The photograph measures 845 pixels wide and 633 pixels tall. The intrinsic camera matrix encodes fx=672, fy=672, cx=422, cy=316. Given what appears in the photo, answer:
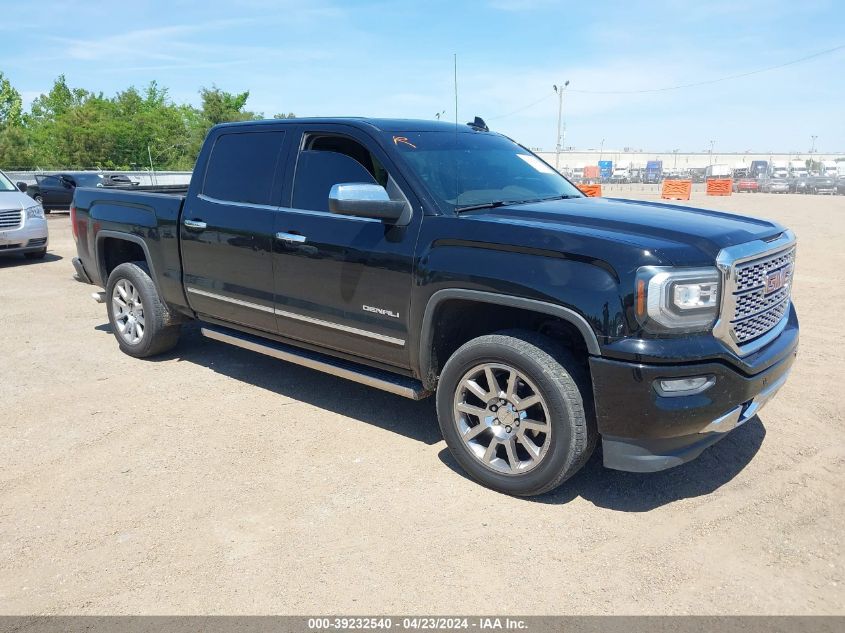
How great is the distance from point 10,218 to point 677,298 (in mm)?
11717

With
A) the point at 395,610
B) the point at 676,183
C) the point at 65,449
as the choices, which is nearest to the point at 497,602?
the point at 395,610

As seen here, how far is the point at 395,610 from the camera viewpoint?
2773 millimetres

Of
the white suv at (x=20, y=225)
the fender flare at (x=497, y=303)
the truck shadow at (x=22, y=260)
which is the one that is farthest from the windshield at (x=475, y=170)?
the truck shadow at (x=22, y=260)

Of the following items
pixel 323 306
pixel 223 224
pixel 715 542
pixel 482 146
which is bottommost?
pixel 715 542

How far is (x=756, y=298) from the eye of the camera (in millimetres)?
3477

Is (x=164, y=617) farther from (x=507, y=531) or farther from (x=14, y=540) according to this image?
(x=507, y=531)

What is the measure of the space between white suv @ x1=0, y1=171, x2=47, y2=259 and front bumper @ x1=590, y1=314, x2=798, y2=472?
37.1 feet

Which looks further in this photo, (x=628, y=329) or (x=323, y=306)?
(x=323, y=306)

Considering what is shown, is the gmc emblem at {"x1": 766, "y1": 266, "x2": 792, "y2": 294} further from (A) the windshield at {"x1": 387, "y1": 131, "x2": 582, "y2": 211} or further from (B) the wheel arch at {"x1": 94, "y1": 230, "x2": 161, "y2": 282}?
(B) the wheel arch at {"x1": 94, "y1": 230, "x2": 161, "y2": 282}

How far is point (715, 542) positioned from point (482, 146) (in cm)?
295

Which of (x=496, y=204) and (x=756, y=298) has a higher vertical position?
(x=496, y=204)

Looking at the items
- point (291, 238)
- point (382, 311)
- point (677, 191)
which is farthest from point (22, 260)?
point (677, 191)

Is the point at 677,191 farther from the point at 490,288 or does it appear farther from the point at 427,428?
the point at 490,288

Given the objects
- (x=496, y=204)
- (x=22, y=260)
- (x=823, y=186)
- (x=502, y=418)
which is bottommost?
(x=502, y=418)
